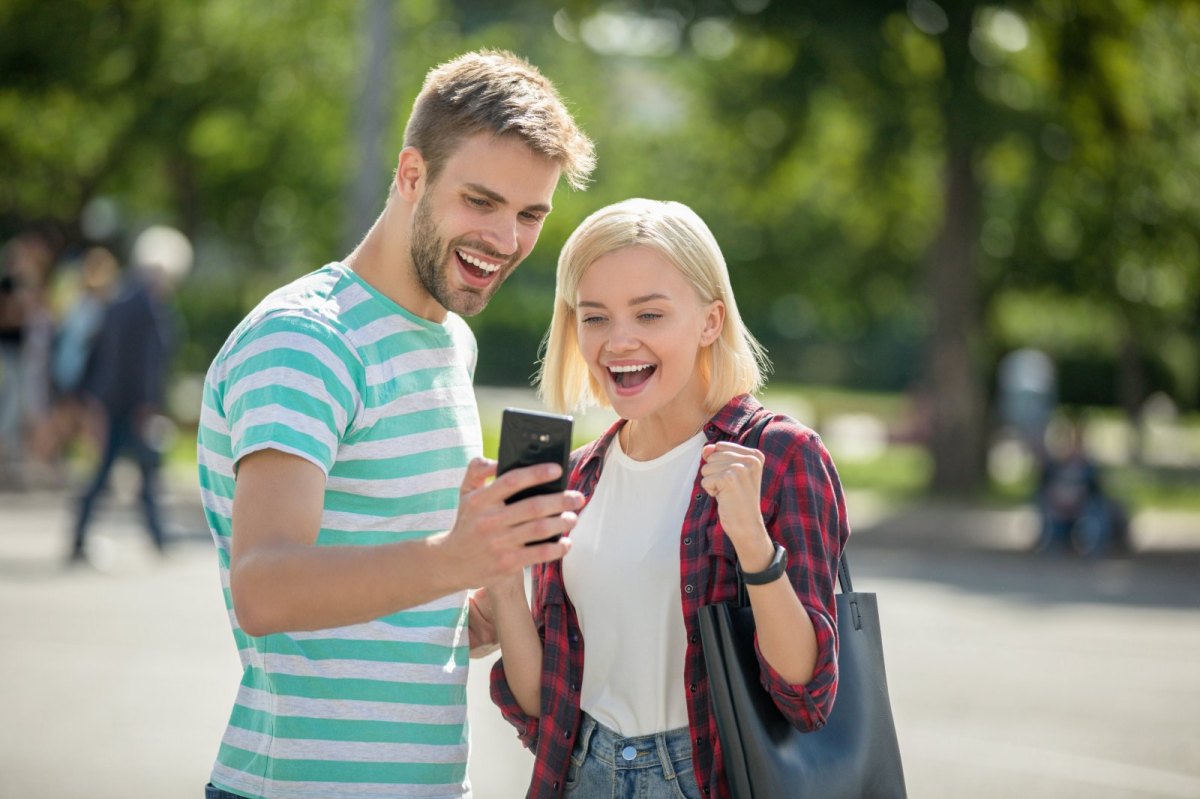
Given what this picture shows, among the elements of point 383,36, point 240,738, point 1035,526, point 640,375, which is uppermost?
point 383,36

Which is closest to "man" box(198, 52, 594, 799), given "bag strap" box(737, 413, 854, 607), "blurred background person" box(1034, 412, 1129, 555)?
"bag strap" box(737, 413, 854, 607)

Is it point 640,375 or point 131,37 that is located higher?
point 131,37

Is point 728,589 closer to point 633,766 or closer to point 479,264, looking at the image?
point 633,766

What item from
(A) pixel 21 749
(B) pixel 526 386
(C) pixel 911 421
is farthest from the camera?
(B) pixel 526 386

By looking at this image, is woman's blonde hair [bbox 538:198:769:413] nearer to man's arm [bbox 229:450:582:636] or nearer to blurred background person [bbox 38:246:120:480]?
man's arm [bbox 229:450:582:636]

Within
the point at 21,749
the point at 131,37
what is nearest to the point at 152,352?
the point at 21,749

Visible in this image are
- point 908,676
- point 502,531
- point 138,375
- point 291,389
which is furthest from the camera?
point 138,375

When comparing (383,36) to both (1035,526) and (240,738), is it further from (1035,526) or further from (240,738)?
(240,738)

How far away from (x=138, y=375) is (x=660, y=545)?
30.0 ft

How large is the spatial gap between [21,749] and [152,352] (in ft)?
17.8

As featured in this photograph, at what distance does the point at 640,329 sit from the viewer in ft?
9.85

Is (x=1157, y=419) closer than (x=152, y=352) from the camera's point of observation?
No

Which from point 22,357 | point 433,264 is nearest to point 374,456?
point 433,264

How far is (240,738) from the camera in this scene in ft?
8.69
